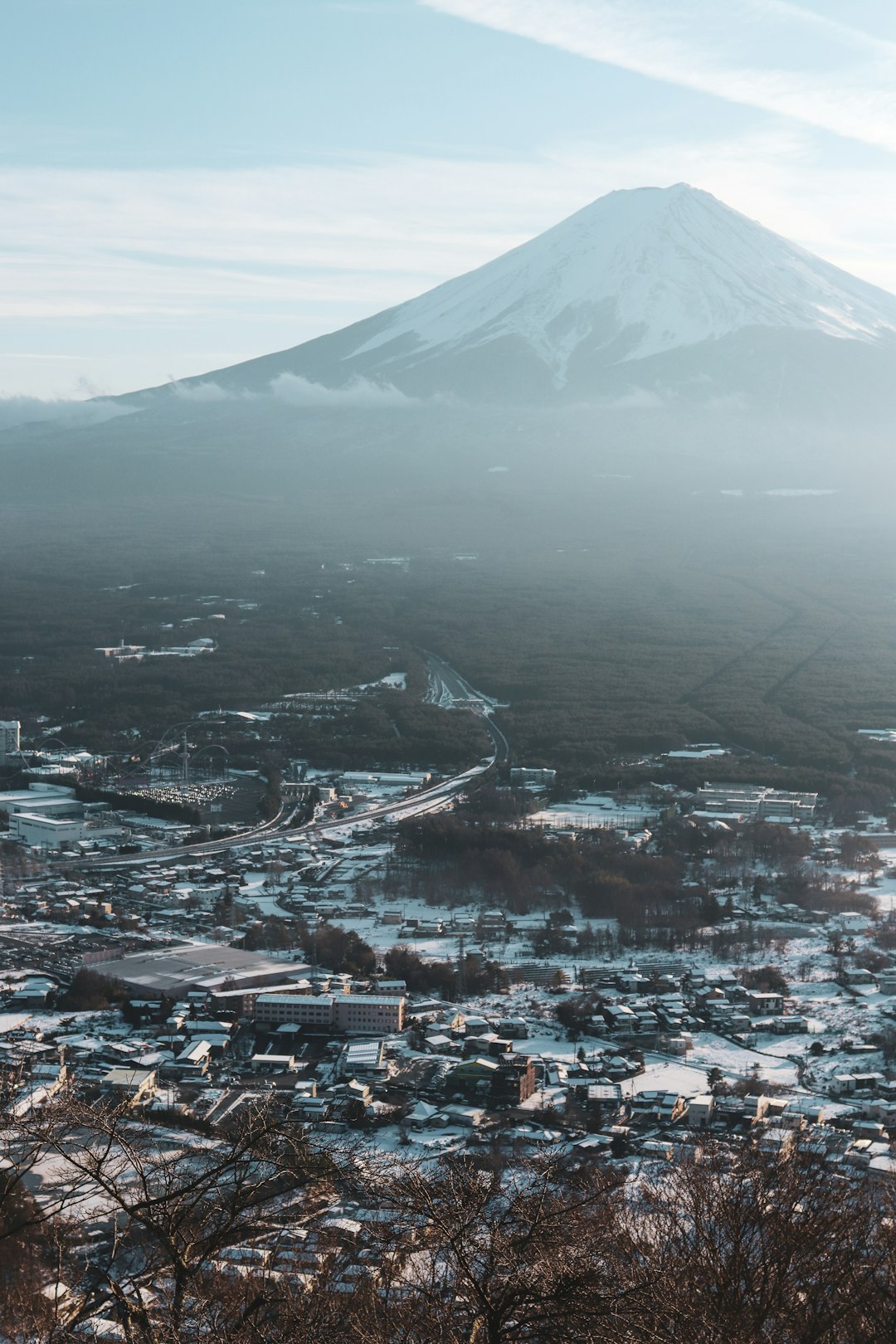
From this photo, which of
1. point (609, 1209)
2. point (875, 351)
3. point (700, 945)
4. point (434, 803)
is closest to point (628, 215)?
point (875, 351)

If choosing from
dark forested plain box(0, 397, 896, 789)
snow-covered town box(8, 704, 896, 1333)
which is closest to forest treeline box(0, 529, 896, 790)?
dark forested plain box(0, 397, 896, 789)

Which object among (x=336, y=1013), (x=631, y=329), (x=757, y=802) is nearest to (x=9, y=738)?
(x=757, y=802)

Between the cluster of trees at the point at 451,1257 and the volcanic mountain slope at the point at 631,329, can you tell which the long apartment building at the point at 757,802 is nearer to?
the cluster of trees at the point at 451,1257

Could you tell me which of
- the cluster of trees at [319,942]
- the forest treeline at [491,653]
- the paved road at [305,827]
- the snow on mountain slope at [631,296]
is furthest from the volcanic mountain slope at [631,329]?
the cluster of trees at [319,942]

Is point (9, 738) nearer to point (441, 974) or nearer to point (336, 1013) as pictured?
point (441, 974)

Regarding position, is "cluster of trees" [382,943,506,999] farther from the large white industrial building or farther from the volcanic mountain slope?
the volcanic mountain slope
